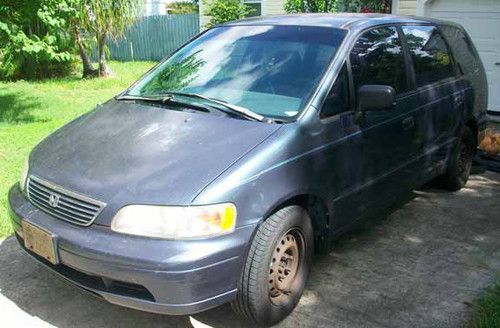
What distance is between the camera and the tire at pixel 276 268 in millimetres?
2994

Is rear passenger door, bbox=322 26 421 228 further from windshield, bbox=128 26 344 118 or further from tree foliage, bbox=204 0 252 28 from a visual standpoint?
tree foliage, bbox=204 0 252 28

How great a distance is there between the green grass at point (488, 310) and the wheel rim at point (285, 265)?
1.11m

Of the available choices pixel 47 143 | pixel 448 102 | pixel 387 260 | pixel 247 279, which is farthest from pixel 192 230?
pixel 448 102

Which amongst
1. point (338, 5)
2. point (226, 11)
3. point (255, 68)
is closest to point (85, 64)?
point (226, 11)

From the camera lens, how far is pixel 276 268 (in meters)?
3.21

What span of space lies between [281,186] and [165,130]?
0.82 metres

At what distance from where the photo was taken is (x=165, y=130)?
11.1 ft

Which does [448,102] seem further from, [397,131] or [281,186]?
[281,186]

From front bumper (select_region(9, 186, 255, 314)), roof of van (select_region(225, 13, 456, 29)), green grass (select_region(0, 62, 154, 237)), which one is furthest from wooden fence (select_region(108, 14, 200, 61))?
front bumper (select_region(9, 186, 255, 314))

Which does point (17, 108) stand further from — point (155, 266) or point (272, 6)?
point (155, 266)

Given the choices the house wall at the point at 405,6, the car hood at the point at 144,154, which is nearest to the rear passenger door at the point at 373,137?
the car hood at the point at 144,154

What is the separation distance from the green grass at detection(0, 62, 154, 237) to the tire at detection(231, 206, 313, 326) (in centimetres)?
252

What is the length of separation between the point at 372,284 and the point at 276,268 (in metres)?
0.95

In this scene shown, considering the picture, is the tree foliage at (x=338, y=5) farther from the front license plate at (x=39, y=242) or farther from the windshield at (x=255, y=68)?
the front license plate at (x=39, y=242)
